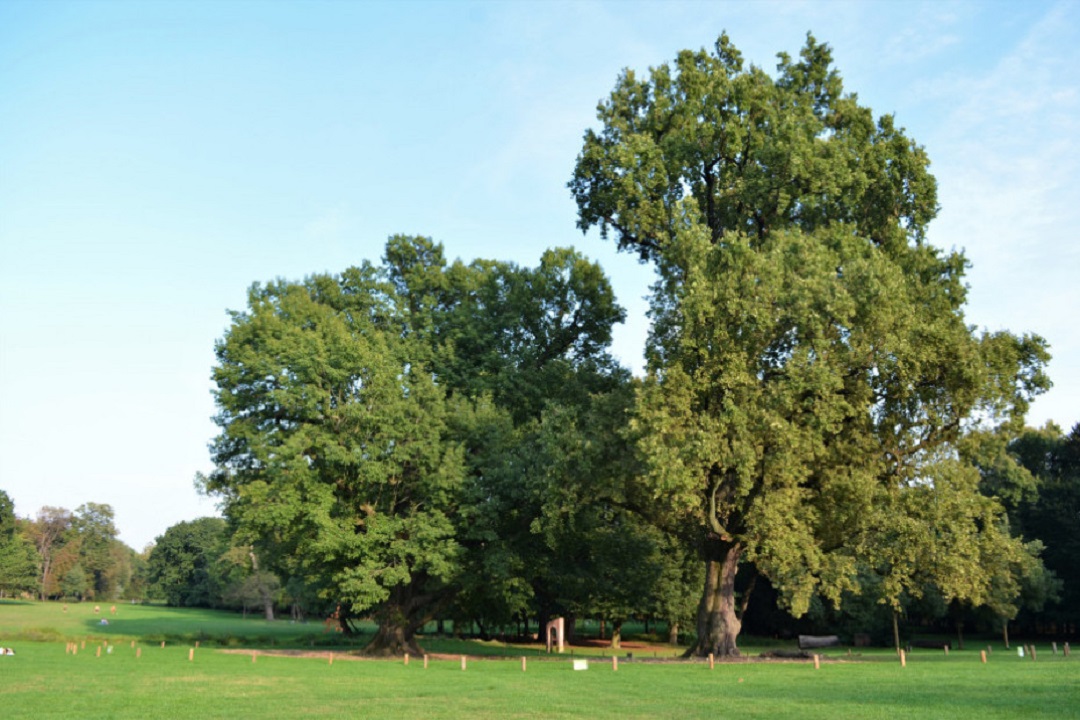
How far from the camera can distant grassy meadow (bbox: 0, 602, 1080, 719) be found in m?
17.6

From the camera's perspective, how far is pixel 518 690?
22875 mm

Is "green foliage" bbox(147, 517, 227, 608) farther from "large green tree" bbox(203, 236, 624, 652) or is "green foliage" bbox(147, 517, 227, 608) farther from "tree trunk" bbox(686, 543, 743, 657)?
"tree trunk" bbox(686, 543, 743, 657)

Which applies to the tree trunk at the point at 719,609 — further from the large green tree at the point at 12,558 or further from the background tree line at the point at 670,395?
the large green tree at the point at 12,558

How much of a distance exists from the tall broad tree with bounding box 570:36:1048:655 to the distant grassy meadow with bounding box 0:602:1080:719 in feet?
16.6

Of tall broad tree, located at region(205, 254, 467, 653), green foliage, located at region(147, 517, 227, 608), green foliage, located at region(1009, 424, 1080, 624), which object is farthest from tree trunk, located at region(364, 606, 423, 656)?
green foliage, located at region(147, 517, 227, 608)

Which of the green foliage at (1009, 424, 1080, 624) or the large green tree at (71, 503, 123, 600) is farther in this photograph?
the large green tree at (71, 503, 123, 600)

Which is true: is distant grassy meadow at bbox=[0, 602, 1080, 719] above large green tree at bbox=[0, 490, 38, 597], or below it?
below

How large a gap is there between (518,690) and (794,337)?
55.4 ft

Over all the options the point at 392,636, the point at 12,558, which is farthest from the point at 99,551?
the point at 392,636

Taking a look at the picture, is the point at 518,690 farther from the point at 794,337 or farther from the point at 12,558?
the point at 12,558

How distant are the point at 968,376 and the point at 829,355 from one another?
5278 mm

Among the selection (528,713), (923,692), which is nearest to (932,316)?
(923,692)

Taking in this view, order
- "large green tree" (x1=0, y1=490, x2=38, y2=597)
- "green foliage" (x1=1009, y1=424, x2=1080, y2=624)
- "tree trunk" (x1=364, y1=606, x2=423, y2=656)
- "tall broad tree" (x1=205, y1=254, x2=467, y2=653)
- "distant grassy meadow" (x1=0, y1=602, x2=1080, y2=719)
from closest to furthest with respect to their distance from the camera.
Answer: "distant grassy meadow" (x1=0, y1=602, x2=1080, y2=719) < "tall broad tree" (x1=205, y1=254, x2=467, y2=653) < "tree trunk" (x1=364, y1=606, x2=423, y2=656) < "green foliage" (x1=1009, y1=424, x2=1080, y2=624) < "large green tree" (x1=0, y1=490, x2=38, y2=597)

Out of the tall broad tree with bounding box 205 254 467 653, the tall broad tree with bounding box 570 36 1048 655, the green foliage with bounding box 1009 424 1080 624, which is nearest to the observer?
the tall broad tree with bounding box 570 36 1048 655
